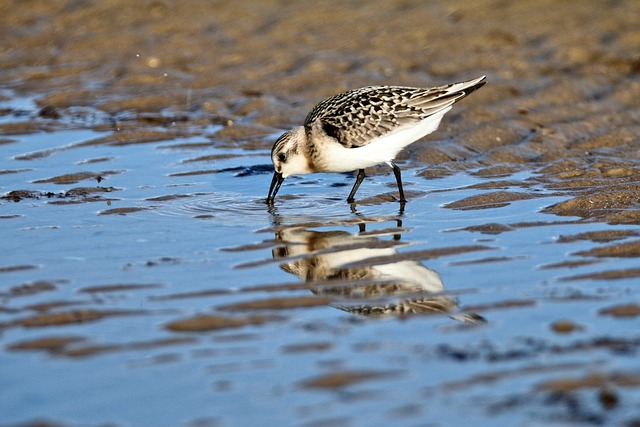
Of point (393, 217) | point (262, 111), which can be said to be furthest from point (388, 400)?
point (262, 111)

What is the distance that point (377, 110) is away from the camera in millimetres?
9219

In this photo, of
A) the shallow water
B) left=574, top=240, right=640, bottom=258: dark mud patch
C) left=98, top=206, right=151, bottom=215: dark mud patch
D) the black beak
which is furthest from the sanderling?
left=574, top=240, right=640, bottom=258: dark mud patch

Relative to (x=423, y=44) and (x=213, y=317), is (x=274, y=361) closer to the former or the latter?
(x=213, y=317)

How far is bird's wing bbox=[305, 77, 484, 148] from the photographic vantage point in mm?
9102

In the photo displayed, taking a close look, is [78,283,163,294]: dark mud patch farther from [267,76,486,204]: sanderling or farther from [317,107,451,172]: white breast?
[317,107,451,172]: white breast

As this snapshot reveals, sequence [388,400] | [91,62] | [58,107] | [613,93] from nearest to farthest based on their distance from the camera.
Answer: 1. [388,400]
2. [613,93]
3. [58,107]
4. [91,62]

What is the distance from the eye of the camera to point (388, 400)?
4.95m

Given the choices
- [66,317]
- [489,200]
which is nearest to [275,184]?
[489,200]

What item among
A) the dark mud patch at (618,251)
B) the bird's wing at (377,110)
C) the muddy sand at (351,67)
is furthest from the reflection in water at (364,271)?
the muddy sand at (351,67)

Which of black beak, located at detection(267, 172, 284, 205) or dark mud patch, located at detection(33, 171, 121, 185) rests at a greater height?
dark mud patch, located at detection(33, 171, 121, 185)

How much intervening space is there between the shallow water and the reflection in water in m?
0.02

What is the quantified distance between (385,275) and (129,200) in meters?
3.00

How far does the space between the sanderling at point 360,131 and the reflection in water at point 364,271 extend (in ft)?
2.70

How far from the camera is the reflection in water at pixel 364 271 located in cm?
630
